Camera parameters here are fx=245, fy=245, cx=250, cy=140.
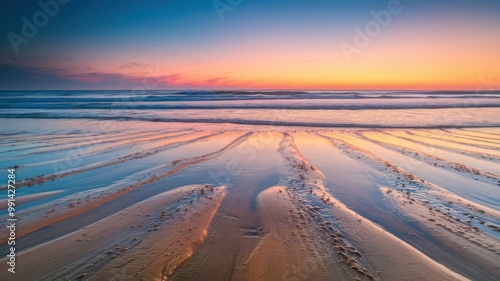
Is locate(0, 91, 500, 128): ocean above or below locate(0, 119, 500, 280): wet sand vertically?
above

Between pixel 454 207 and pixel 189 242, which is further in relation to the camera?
pixel 454 207

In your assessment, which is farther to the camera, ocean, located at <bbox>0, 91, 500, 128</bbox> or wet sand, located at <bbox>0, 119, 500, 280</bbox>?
ocean, located at <bbox>0, 91, 500, 128</bbox>

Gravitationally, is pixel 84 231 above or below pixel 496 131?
below

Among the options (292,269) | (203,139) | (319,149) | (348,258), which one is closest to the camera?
(292,269)

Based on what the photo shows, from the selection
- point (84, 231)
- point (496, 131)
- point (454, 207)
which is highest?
point (496, 131)

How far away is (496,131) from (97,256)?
835 inches

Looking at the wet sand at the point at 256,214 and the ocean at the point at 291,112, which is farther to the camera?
the ocean at the point at 291,112

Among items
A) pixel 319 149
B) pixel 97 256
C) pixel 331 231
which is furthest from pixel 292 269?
pixel 319 149

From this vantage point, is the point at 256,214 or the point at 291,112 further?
the point at 291,112

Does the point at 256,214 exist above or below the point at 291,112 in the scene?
below

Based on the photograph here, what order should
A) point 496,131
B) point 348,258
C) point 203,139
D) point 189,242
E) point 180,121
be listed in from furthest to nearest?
point 180,121 < point 496,131 < point 203,139 < point 189,242 < point 348,258

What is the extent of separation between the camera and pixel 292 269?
3.52m

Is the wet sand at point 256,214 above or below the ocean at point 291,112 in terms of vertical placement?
below

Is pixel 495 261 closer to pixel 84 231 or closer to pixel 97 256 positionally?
pixel 97 256
